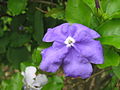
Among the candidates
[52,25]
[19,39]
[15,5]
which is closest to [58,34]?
[15,5]

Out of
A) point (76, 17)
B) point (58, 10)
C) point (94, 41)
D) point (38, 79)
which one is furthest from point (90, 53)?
point (58, 10)

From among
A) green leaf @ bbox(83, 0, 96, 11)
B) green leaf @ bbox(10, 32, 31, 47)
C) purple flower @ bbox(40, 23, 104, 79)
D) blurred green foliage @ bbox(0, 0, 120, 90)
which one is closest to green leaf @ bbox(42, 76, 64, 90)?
blurred green foliage @ bbox(0, 0, 120, 90)

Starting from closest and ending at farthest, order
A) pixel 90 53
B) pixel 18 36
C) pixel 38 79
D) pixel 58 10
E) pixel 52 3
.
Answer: pixel 90 53, pixel 38 79, pixel 58 10, pixel 52 3, pixel 18 36

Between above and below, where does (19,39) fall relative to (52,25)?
below

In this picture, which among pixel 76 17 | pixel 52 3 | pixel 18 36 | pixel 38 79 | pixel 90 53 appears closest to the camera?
pixel 90 53

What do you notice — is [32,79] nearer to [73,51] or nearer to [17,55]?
[73,51]

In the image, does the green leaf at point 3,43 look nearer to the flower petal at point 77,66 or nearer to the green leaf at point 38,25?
the green leaf at point 38,25

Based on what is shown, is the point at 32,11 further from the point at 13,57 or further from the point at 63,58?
the point at 63,58
